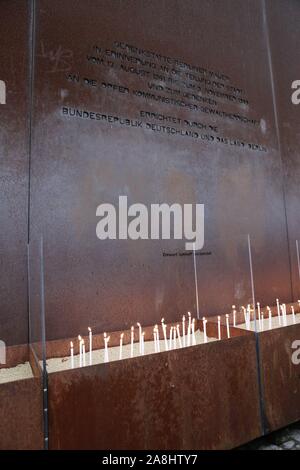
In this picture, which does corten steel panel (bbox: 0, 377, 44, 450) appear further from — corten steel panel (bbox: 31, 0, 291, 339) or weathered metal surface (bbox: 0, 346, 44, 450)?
corten steel panel (bbox: 31, 0, 291, 339)

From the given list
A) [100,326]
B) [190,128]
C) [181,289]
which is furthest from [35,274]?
[190,128]

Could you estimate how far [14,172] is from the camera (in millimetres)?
2078

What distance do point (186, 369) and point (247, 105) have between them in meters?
2.34

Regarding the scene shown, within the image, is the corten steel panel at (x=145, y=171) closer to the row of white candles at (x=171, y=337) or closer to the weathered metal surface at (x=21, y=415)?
the row of white candles at (x=171, y=337)

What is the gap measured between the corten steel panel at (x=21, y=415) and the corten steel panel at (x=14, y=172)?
64 centimetres

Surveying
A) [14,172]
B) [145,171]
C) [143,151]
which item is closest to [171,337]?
[145,171]

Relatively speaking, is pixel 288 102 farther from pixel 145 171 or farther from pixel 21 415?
pixel 21 415

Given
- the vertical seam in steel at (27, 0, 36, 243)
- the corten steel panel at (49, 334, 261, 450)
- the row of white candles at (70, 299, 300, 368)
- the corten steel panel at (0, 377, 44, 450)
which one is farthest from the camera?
the vertical seam in steel at (27, 0, 36, 243)

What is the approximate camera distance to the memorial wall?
213cm

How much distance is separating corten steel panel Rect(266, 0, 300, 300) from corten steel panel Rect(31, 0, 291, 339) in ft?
0.39

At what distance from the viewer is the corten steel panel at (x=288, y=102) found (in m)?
3.36

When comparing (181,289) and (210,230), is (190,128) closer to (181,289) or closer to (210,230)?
(210,230)

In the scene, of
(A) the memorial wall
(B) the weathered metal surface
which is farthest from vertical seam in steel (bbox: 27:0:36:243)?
(B) the weathered metal surface

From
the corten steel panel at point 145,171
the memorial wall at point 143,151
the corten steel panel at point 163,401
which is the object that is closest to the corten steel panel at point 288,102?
the memorial wall at point 143,151
